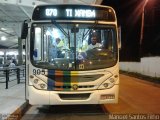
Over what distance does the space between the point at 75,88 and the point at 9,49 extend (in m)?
33.1

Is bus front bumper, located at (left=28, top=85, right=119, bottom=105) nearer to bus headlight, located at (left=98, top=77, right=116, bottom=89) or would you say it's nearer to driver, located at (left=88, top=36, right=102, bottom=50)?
bus headlight, located at (left=98, top=77, right=116, bottom=89)

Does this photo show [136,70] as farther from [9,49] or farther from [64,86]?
[64,86]

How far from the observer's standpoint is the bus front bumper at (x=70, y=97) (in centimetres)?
1001

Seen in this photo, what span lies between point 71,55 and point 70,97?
3.78 ft

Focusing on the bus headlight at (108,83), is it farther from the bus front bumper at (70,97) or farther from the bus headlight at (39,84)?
the bus headlight at (39,84)

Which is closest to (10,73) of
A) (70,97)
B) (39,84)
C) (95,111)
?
(95,111)

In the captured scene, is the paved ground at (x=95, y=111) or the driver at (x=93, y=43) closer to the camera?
the paved ground at (x=95, y=111)

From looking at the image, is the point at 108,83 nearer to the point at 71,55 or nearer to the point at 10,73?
the point at 71,55

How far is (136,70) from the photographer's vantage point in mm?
30188

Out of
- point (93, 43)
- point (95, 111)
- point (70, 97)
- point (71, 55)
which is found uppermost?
point (93, 43)

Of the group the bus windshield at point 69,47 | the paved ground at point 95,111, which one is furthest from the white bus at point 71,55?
the paved ground at point 95,111

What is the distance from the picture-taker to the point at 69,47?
10.4 metres

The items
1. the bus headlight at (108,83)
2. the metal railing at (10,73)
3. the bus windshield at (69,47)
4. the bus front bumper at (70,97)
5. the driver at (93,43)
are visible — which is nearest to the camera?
the bus front bumper at (70,97)

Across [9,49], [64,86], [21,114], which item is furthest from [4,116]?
[9,49]
